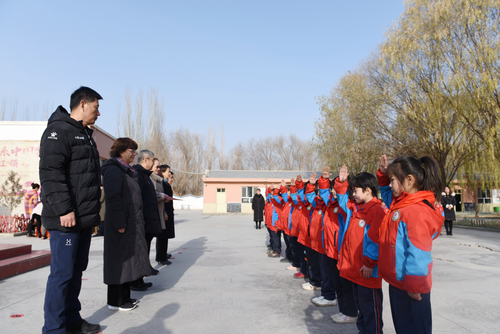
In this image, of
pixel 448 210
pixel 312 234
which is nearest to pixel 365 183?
pixel 312 234

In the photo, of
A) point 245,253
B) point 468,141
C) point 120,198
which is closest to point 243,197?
point 468,141

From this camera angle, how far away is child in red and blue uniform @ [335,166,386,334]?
107 inches

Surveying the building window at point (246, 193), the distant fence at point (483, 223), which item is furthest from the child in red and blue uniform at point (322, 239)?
the building window at point (246, 193)

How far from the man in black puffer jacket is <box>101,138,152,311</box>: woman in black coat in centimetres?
56

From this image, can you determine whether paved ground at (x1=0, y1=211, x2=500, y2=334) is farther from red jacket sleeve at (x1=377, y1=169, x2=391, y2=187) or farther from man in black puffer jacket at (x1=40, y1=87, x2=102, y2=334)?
red jacket sleeve at (x1=377, y1=169, x2=391, y2=187)

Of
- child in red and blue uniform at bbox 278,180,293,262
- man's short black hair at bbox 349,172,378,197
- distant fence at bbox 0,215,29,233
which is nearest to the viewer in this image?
man's short black hair at bbox 349,172,378,197

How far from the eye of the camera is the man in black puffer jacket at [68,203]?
9.05ft

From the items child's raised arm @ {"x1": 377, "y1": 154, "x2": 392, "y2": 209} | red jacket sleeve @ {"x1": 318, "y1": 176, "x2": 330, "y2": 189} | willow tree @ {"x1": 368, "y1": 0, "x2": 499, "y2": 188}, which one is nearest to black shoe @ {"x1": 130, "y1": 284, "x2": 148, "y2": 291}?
red jacket sleeve @ {"x1": 318, "y1": 176, "x2": 330, "y2": 189}

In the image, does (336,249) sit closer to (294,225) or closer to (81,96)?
(294,225)

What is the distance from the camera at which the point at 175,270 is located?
5.93m

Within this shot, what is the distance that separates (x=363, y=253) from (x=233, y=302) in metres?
1.92

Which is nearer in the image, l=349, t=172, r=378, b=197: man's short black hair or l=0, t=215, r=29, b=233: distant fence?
l=349, t=172, r=378, b=197: man's short black hair

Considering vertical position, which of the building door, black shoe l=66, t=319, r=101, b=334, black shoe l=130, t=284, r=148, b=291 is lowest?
the building door

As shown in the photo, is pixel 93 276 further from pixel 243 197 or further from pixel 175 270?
pixel 243 197
